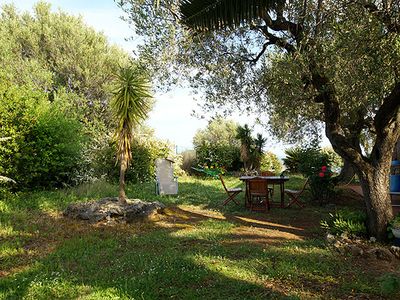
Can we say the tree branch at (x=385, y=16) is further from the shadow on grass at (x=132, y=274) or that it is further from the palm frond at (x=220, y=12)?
the shadow on grass at (x=132, y=274)

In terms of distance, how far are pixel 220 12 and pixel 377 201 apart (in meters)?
4.92

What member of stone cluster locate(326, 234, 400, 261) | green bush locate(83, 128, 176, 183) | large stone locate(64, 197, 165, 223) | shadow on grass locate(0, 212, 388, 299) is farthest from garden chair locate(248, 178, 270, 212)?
green bush locate(83, 128, 176, 183)

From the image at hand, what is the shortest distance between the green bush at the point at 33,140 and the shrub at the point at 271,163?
13130mm

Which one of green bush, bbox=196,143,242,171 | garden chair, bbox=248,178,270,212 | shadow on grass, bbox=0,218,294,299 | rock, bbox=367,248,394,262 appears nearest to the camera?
shadow on grass, bbox=0,218,294,299

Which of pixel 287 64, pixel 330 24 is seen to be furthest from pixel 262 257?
pixel 330 24

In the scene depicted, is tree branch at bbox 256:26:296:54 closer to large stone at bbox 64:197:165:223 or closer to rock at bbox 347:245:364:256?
rock at bbox 347:245:364:256

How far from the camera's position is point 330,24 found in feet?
18.1

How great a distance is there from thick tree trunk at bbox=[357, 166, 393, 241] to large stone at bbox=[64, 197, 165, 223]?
4.81m

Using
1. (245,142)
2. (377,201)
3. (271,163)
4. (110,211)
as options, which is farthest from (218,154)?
(377,201)

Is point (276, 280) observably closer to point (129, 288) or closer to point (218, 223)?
point (129, 288)

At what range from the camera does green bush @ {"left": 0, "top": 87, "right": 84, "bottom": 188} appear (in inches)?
343

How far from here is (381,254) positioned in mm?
5074

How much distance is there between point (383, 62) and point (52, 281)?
237 inches

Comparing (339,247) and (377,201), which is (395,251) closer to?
(339,247)
